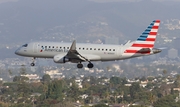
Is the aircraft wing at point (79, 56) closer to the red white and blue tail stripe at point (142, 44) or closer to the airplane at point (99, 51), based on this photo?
the airplane at point (99, 51)

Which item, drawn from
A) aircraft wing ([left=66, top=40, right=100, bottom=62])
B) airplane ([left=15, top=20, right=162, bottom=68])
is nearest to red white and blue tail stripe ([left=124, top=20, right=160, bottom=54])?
airplane ([left=15, top=20, right=162, bottom=68])

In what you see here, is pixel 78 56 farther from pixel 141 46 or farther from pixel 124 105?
pixel 124 105

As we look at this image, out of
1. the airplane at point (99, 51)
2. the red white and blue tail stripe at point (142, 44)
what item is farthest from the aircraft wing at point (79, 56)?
the red white and blue tail stripe at point (142, 44)

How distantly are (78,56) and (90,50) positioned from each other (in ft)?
6.13

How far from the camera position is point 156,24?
295 ft

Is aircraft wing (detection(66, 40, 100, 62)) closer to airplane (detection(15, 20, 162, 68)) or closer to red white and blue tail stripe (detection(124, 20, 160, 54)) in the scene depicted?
airplane (detection(15, 20, 162, 68))

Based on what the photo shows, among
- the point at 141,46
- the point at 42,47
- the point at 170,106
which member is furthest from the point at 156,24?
the point at 170,106

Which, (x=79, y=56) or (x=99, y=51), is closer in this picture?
(x=79, y=56)

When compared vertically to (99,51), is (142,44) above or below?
above

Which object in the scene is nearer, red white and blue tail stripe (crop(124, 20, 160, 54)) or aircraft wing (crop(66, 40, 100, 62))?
aircraft wing (crop(66, 40, 100, 62))

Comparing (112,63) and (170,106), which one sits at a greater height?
(112,63)

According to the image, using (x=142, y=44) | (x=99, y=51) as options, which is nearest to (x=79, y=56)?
(x=99, y=51)

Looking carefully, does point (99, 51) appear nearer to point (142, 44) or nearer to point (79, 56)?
point (79, 56)

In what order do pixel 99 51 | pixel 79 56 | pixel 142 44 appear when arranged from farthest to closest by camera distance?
pixel 142 44 < pixel 99 51 < pixel 79 56
